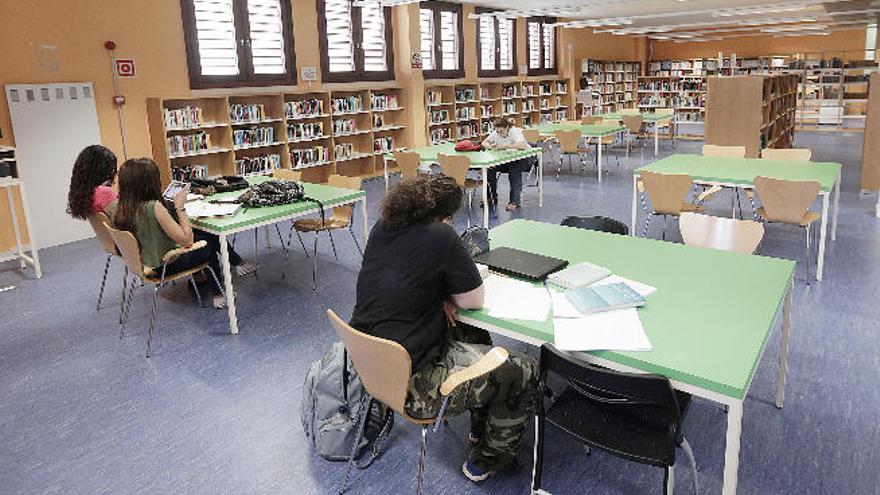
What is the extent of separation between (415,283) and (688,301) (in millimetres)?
990

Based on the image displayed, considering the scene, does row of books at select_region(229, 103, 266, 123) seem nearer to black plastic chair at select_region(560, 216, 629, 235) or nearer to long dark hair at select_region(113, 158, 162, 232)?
long dark hair at select_region(113, 158, 162, 232)

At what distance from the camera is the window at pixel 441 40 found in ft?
35.0

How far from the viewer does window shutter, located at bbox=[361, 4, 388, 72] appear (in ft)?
31.0

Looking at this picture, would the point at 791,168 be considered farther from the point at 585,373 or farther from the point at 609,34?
the point at 609,34

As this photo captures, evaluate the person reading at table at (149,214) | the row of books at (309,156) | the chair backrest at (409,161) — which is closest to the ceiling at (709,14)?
the row of books at (309,156)

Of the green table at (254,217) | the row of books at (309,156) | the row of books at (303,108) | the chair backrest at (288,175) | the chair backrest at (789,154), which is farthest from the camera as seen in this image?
the row of books at (309,156)

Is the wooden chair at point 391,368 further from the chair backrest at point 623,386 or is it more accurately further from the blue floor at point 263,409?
the blue floor at point 263,409

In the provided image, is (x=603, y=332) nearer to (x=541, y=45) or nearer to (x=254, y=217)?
(x=254, y=217)

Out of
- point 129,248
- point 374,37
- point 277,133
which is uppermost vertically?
point 374,37

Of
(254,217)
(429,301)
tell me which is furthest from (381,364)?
(254,217)

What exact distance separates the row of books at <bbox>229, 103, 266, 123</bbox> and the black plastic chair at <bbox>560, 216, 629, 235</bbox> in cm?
558

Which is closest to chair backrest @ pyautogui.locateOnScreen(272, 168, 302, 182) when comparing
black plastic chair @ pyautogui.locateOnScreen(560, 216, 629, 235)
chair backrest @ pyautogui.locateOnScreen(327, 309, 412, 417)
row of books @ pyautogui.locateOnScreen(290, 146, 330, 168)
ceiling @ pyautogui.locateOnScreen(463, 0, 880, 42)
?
black plastic chair @ pyautogui.locateOnScreen(560, 216, 629, 235)

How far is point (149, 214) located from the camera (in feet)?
→ 12.0

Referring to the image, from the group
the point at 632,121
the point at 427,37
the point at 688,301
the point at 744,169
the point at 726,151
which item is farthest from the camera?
the point at 632,121
